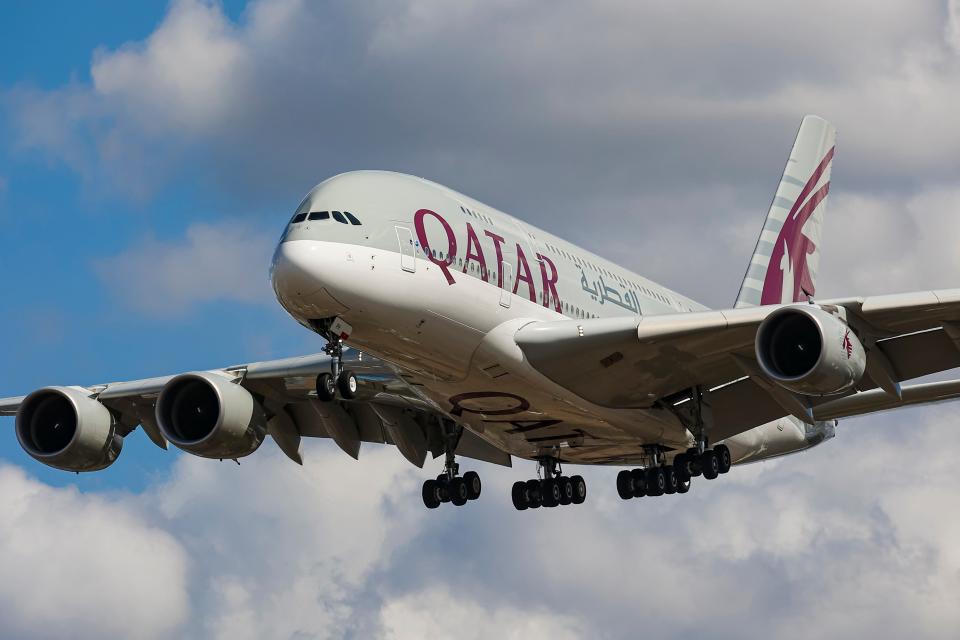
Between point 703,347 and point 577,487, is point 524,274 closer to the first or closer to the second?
point 703,347

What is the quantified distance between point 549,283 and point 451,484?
7.04 m

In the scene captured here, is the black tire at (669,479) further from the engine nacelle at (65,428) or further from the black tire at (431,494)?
the engine nacelle at (65,428)

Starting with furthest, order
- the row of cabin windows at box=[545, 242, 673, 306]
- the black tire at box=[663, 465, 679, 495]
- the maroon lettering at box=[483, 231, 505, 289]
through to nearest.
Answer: the black tire at box=[663, 465, 679, 495] < the row of cabin windows at box=[545, 242, 673, 306] < the maroon lettering at box=[483, 231, 505, 289]

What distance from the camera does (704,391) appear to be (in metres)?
31.5

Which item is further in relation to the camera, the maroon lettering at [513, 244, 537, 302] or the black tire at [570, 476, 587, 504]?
the black tire at [570, 476, 587, 504]

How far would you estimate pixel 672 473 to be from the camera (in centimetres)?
3306

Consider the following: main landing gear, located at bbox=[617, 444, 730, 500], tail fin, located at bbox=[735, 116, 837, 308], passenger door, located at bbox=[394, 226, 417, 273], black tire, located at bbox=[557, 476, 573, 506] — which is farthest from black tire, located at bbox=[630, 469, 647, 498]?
passenger door, located at bbox=[394, 226, 417, 273]

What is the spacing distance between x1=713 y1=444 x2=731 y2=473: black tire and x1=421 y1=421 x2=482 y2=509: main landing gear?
5530 mm

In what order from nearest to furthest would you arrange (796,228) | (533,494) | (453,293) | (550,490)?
(453,293), (550,490), (533,494), (796,228)

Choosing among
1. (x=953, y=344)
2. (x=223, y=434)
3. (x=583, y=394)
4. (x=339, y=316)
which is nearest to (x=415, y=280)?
(x=339, y=316)

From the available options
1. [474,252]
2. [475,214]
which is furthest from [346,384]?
[475,214]

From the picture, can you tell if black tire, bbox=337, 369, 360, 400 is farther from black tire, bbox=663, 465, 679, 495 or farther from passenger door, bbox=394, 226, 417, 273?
black tire, bbox=663, 465, 679, 495

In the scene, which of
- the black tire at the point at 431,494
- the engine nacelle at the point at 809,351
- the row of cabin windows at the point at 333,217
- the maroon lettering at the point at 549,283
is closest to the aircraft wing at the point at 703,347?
the engine nacelle at the point at 809,351

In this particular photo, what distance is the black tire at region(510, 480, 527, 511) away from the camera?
34.6 metres
